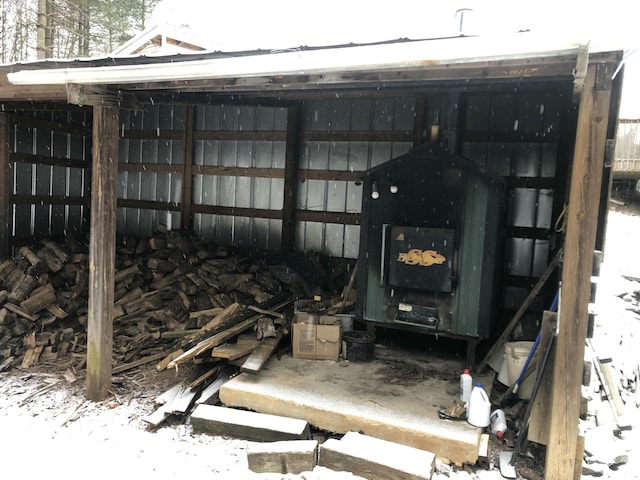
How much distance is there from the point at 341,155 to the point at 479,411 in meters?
4.18

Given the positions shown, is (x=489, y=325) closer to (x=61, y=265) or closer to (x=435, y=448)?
(x=435, y=448)

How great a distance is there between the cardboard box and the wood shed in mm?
756

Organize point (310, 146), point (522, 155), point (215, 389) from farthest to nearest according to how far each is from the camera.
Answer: point (310, 146), point (522, 155), point (215, 389)

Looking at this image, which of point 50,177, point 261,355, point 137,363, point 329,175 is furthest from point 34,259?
point 329,175

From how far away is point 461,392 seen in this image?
414 cm

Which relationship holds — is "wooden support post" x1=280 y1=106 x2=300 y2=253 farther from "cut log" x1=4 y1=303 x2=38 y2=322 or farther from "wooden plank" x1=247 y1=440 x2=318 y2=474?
"wooden plank" x1=247 y1=440 x2=318 y2=474

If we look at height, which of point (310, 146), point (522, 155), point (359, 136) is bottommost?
point (522, 155)

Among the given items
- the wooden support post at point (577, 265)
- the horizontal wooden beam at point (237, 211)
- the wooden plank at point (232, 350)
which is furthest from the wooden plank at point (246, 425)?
the horizontal wooden beam at point (237, 211)

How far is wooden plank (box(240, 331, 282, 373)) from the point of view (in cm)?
449

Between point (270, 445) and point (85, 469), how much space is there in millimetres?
1392

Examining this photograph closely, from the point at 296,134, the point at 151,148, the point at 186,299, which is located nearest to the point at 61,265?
the point at 186,299

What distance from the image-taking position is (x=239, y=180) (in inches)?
302

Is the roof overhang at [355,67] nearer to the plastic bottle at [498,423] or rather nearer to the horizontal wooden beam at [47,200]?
the plastic bottle at [498,423]

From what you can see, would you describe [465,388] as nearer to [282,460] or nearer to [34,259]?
[282,460]
